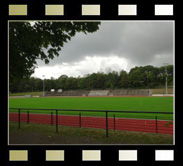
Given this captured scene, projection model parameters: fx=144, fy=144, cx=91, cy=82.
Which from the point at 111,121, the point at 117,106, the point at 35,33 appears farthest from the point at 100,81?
the point at 35,33

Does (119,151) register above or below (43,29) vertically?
below

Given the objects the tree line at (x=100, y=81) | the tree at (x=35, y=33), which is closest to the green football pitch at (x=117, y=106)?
the tree at (x=35, y=33)

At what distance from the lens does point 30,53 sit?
6020 millimetres

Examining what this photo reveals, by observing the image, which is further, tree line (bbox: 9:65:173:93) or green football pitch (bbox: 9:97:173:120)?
tree line (bbox: 9:65:173:93)

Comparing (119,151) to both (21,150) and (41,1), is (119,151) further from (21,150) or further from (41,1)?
(41,1)

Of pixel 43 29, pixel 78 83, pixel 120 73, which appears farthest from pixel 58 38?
pixel 78 83

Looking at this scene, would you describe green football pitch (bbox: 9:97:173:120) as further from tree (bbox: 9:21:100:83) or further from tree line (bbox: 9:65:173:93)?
tree line (bbox: 9:65:173:93)

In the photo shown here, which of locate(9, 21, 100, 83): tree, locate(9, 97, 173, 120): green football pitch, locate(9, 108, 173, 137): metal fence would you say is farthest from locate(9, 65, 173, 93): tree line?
locate(9, 21, 100, 83): tree

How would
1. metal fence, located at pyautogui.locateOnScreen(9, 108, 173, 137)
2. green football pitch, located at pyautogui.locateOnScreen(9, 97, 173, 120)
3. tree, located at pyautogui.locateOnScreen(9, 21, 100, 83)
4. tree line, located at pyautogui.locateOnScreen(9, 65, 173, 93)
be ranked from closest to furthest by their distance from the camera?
tree, located at pyautogui.locateOnScreen(9, 21, 100, 83) → metal fence, located at pyautogui.locateOnScreen(9, 108, 173, 137) → green football pitch, located at pyautogui.locateOnScreen(9, 97, 173, 120) → tree line, located at pyautogui.locateOnScreen(9, 65, 173, 93)

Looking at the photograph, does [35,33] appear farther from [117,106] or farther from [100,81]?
[100,81]

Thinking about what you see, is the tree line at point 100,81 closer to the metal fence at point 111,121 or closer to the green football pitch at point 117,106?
the green football pitch at point 117,106
